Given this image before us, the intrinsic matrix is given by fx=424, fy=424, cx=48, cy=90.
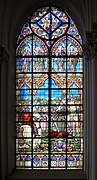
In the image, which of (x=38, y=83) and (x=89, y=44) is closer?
(x=89, y=44)

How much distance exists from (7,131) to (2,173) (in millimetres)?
1361

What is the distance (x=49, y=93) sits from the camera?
1419cm

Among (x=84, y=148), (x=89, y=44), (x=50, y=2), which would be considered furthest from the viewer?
(x=50, y=2)

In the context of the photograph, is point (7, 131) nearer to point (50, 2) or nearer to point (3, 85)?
point (3, 85)

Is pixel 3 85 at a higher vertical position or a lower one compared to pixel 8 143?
higher

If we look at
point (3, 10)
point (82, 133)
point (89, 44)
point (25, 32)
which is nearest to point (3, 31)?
point (3, 10)

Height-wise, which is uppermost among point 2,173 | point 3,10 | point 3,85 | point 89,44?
point 3,10

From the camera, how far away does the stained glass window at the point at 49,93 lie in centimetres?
1397

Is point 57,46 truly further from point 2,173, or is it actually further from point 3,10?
point 2,173

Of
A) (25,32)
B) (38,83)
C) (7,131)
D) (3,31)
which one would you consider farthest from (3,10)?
(7,131)

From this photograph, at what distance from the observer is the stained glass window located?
13969 millimetres

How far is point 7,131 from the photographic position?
13.3 m

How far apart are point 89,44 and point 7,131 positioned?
3.85 m

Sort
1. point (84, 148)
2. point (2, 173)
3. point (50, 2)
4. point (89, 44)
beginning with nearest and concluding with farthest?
point (89, 44)
point (2, 173)
point (84, 148)
point (50, 2)
